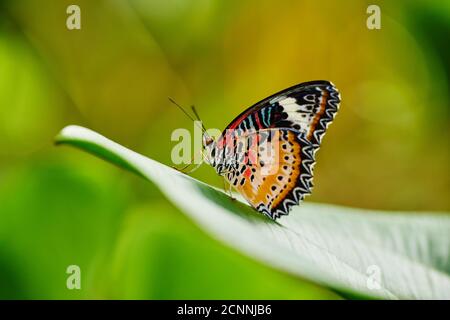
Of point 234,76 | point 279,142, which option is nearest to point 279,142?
point 279,142

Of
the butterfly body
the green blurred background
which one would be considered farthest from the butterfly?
the green blurred background

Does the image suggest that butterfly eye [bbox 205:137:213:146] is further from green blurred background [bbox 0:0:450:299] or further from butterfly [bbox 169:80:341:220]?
green blurred background [bbox 0:0:450:299]

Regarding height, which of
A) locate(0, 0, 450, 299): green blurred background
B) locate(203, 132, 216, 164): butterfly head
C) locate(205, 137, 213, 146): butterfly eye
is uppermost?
locate(0, 0, 450, 299): green blurred background

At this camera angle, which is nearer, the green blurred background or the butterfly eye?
the butterfly eye

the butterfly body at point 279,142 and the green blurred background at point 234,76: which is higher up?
the green blurred background at point 234,76

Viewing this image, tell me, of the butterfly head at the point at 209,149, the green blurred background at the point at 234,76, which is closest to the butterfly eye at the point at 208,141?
the butterfly head at the point at 209,149

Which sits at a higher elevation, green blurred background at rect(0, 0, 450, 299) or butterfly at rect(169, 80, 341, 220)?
green blurred background at rect(0, 0, 450, 299)

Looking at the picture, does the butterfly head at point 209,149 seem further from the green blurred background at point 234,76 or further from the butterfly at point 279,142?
the green blurred background at point 234,76

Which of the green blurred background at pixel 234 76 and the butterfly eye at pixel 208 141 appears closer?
the butterfly eye at pixel 208 141
